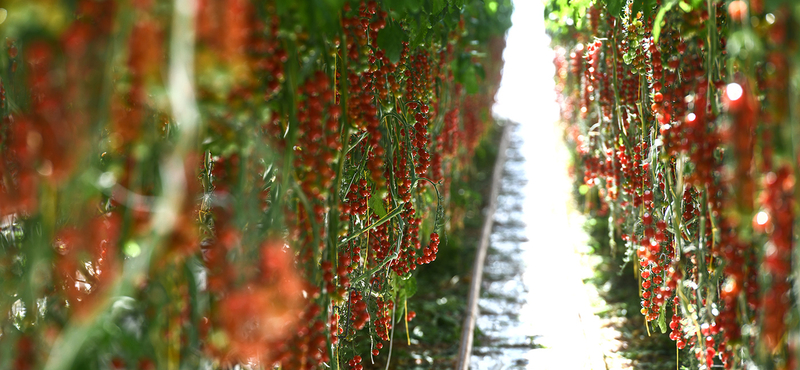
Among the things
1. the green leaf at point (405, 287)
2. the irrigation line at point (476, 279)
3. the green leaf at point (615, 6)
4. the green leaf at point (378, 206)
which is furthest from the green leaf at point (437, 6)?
the irrigation line at point (476, 279)

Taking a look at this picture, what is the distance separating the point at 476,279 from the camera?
4176 millimetres

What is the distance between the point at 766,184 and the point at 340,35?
3.47 ft

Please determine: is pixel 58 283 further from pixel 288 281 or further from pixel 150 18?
pixel 150 18

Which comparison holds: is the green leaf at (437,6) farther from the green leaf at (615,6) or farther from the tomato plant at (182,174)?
the green leaf at (615,6)

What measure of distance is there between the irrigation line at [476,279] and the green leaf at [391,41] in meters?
1.79

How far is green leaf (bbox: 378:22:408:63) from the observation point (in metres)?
1.90

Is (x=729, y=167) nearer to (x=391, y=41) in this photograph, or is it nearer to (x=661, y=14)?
(x=661, y=14)

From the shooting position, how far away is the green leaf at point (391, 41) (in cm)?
190

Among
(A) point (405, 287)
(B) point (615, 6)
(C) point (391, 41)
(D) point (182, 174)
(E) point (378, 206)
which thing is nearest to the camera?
(D) point (182, 174)

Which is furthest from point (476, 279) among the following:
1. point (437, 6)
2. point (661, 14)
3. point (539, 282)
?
point (661, 14)

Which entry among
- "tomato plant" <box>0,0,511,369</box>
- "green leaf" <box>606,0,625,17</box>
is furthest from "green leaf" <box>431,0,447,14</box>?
"green leaf" <box>606,0,625,17</box>

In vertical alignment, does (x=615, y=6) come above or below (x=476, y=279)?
above

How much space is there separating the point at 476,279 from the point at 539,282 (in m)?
0.47

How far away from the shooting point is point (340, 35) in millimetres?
1572
